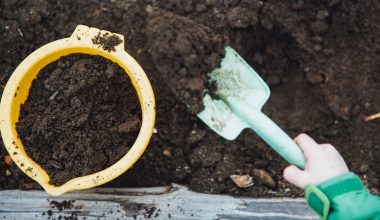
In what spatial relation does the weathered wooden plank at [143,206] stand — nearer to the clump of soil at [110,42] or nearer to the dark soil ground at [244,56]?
the dark soil ground at [244,56]

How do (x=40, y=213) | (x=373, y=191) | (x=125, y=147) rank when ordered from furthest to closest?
(x=373, y=191), (x=40, y=213), (x=125, y=147)

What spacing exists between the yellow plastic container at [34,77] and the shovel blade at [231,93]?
291 millimetres

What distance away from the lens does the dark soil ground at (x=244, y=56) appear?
1640 mm

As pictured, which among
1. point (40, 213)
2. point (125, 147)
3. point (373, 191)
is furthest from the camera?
point (373, 191)

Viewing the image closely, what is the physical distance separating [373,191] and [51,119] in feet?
3.67

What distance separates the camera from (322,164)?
1.31 meters

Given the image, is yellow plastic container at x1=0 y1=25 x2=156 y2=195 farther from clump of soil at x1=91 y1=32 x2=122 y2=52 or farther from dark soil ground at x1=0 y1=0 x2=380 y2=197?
dark soil ground at x1=0 y1=0 x2=380 y2=197

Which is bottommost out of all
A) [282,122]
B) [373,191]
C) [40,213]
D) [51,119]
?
[40,213]

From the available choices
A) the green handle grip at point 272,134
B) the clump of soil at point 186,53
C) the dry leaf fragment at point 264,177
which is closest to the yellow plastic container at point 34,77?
the clump of soil at point 186,53

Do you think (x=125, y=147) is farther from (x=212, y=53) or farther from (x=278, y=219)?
(x=278, y=219)

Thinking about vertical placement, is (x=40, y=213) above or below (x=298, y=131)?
below

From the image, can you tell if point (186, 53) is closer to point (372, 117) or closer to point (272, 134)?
point (272, 134)

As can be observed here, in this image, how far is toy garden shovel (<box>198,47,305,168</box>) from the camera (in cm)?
156

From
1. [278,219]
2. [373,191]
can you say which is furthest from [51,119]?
[373,191]
